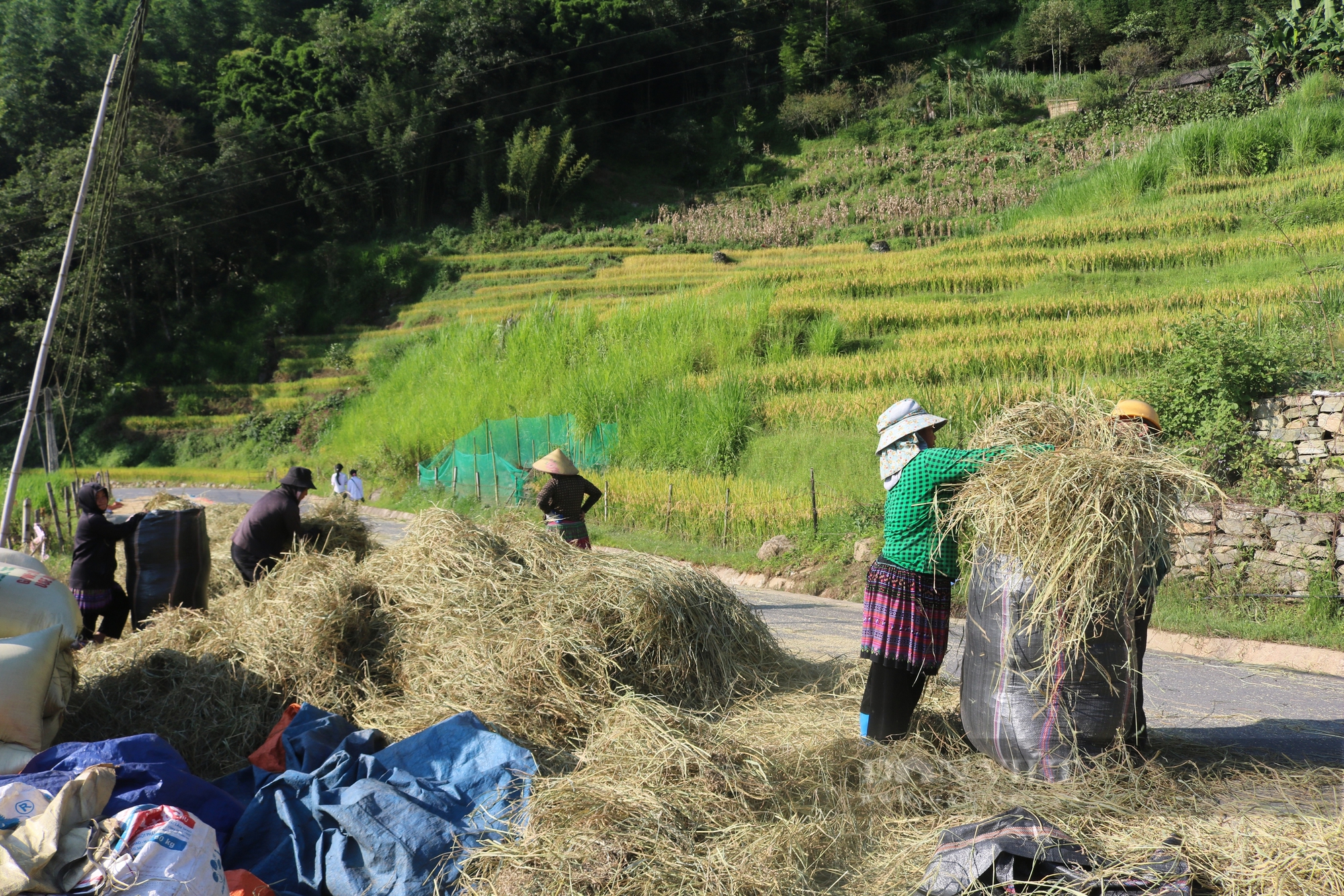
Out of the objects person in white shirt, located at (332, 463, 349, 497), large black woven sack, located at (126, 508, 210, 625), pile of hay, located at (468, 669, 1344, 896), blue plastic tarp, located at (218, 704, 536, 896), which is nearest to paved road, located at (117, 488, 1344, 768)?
pile of hay, located at (468, 669, 1344, 896)


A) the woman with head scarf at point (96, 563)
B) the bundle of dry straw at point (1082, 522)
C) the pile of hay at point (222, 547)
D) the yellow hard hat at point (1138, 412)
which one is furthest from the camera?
the pile of hay at point (222, 547)

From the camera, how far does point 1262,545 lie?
25.8 ft

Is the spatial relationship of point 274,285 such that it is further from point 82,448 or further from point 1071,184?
point 1071,184

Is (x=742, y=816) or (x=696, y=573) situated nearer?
(x=742, y=816)

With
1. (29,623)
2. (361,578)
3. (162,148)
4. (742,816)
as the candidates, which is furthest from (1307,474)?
(162,148)

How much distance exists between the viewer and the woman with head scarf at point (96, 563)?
6461 millimetres

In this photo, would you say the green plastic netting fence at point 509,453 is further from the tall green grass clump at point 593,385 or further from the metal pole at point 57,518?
the metal pole at point 57,518

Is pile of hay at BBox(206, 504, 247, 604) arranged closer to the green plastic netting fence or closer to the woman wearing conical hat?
the woman wearing conical hat

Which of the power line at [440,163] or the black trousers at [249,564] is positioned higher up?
the power line at [440,163]

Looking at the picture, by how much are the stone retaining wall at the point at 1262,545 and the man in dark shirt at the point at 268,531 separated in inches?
277

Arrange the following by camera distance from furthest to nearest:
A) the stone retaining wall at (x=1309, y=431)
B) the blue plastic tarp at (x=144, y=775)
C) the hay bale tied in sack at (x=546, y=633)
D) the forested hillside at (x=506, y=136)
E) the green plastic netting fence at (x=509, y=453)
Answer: the forested hillside at (x=506, y=136) < the green plastic netting fence at (x=509, y=453) < the stone retaining wall at (x=1309, y=431) < the hay bale tied in sack at (x=546, y=633) < the blue plastic tarp at (x=144, y=775)

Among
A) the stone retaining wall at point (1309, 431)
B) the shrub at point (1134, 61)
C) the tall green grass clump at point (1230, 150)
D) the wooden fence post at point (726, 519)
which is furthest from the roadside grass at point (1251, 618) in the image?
the shrub at point (1134, 61)

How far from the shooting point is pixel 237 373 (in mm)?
38375

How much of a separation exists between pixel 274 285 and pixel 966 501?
44540mm
